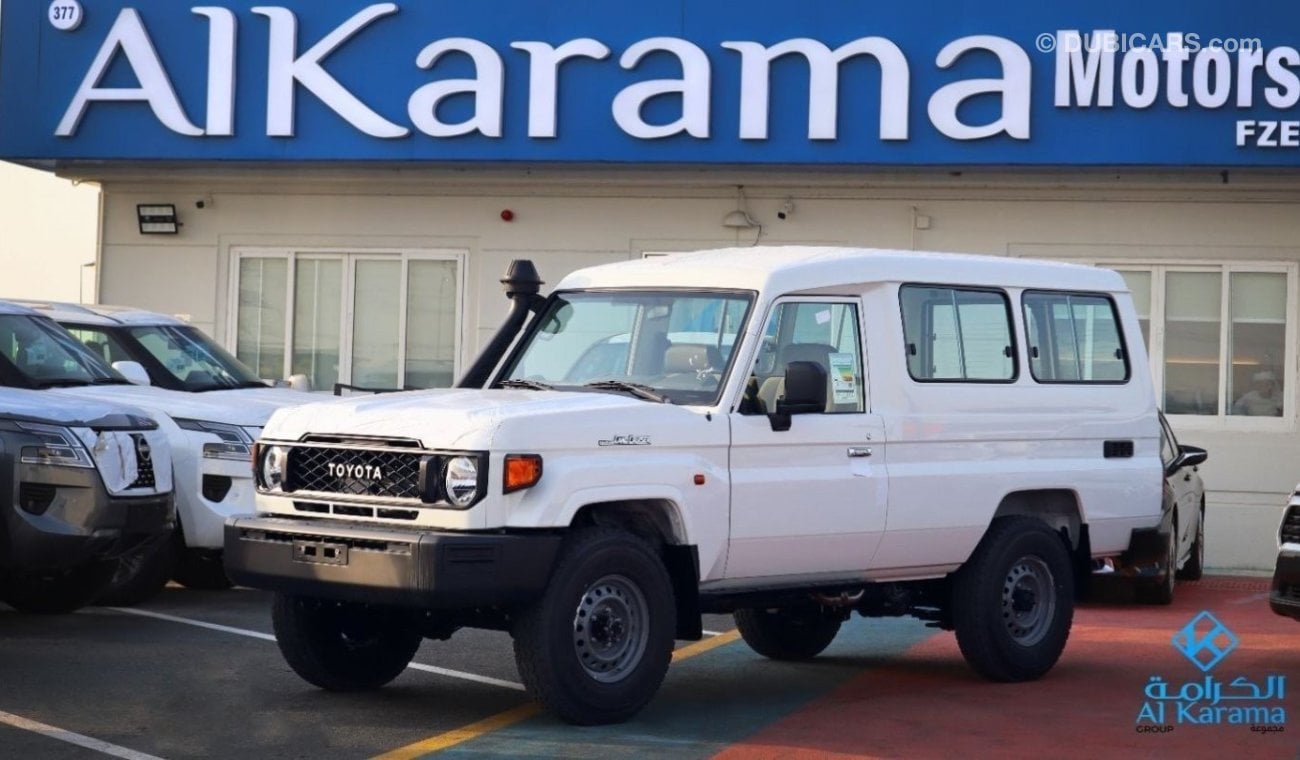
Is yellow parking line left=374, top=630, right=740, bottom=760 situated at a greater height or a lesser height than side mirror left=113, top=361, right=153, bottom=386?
lesser

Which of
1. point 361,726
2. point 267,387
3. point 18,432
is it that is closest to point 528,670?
point 361,726

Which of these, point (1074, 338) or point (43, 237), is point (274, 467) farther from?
point (43, 237)

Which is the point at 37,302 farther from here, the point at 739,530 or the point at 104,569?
the point at 739,530

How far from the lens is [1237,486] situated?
17.2 m

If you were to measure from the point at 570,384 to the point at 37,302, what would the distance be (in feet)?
21.6

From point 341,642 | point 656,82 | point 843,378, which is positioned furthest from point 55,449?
point 656,82

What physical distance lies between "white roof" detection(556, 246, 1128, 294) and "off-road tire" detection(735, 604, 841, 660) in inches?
81.6

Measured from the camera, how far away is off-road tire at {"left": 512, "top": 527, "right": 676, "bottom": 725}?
7.99 m

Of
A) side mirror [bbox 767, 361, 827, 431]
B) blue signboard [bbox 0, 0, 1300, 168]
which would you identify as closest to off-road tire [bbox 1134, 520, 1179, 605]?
blue signboard [bbox 0, 0, 1300, 168]

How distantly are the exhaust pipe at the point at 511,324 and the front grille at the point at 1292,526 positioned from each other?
13.4 ft

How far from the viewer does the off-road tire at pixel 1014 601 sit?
9.86m

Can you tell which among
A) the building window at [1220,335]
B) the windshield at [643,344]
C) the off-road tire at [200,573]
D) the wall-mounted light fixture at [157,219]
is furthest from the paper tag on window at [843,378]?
the wall-mounted light fixture at [157,219]

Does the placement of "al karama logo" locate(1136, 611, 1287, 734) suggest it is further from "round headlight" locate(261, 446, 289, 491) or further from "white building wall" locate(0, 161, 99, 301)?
"white building wall" locate(0, 161, 99, 301)

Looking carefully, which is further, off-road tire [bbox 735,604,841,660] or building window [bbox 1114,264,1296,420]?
building window [bbox 1114,264,1296,420]
